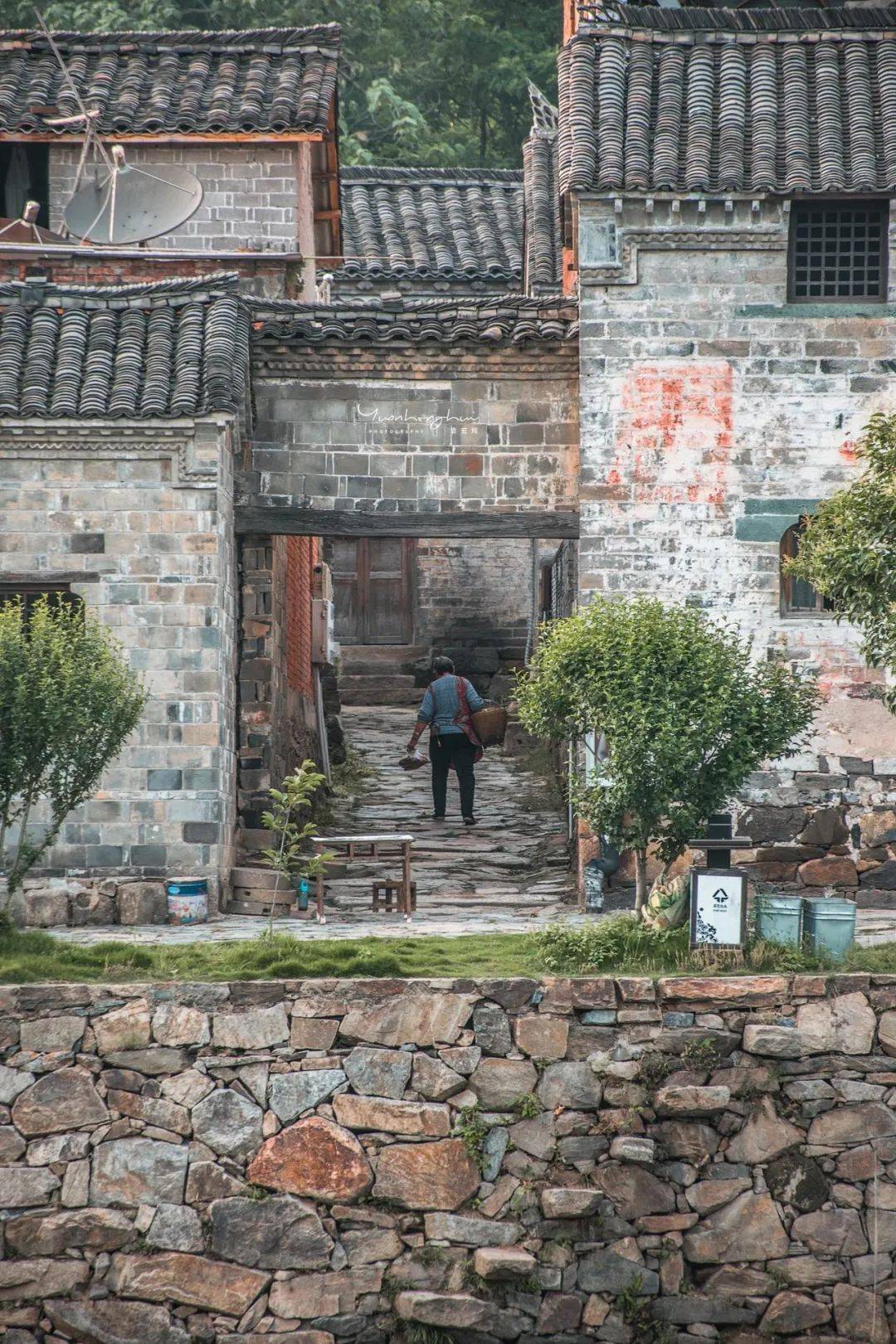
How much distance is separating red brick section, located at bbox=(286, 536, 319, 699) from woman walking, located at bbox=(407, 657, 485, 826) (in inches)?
65.7

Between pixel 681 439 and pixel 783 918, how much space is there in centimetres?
543

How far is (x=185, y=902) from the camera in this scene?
15.8 m

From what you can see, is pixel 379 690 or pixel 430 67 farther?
pixel 430 67

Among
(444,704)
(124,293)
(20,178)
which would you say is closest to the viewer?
(124,293)

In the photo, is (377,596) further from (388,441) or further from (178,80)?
(388,441)

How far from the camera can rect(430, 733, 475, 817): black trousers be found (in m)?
20.7

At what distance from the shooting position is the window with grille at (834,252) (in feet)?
57.1

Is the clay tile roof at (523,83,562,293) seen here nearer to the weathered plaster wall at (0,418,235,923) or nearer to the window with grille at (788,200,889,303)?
the window with grille at (788,200,889,303)

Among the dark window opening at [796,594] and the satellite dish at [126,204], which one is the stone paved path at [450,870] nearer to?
the dark window opening at [796,594]

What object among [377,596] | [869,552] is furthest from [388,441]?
[377,596]

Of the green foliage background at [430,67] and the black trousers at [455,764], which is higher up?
the green foliage background at [430,67]

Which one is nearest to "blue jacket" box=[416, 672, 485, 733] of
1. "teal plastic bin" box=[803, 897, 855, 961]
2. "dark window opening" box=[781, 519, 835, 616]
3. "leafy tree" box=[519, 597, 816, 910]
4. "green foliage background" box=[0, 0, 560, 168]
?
"dark window opening" box=[781, 519, 835, 616]

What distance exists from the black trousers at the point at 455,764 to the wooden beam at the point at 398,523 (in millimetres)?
3516

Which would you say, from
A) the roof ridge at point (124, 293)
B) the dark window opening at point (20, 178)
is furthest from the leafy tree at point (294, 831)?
the dark window opening at point (20, 178)
